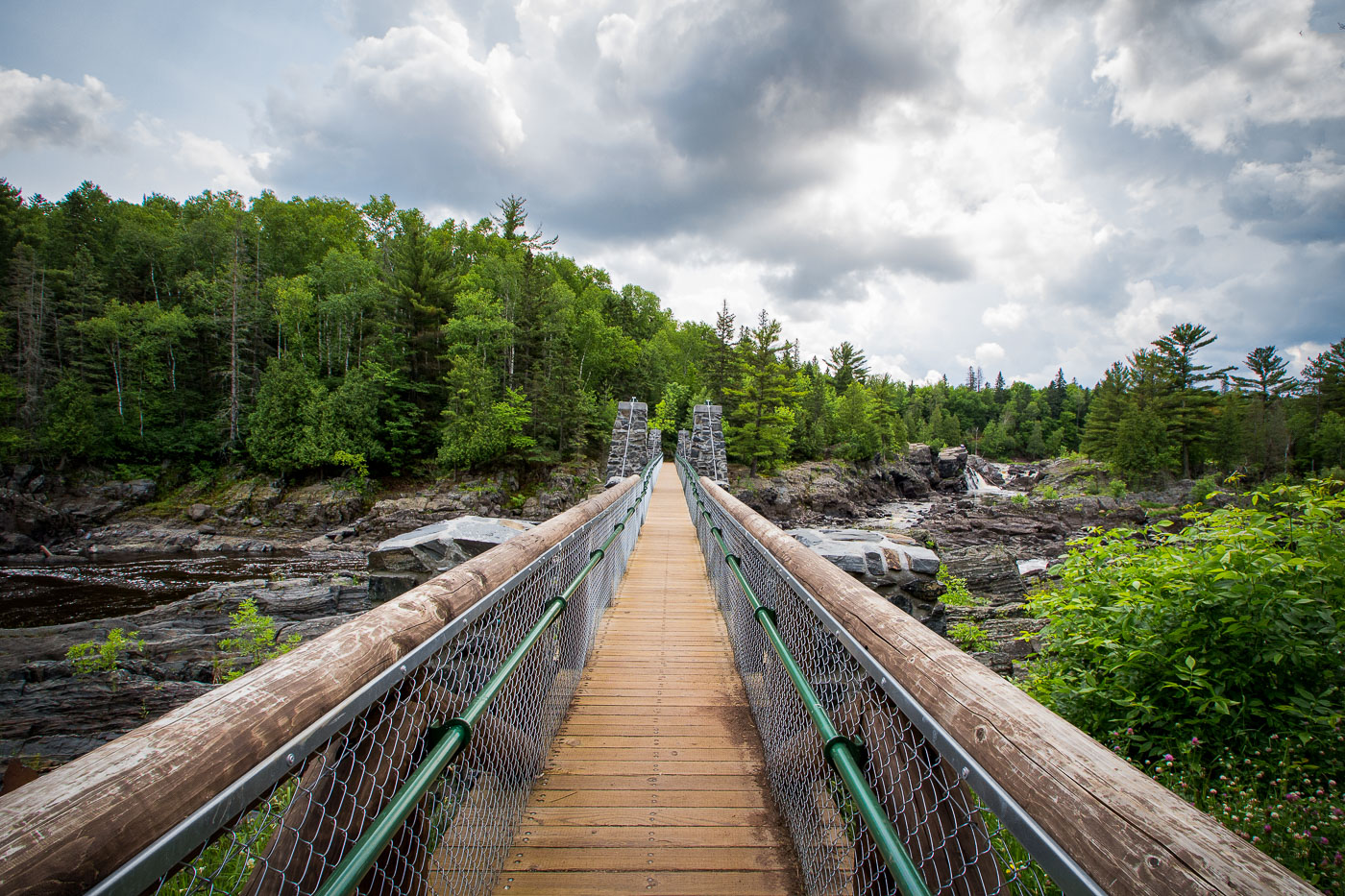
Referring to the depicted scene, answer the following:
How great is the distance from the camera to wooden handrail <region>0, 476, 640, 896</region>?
2.47 ft

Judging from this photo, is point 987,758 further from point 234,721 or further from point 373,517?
point 373,517

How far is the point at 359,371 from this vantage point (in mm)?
32219

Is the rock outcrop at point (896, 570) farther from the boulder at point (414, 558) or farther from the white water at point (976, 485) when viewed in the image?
the white water at point (976, 485)

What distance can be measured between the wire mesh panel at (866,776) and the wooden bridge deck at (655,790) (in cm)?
17

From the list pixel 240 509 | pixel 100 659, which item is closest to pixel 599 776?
pixel 100 659

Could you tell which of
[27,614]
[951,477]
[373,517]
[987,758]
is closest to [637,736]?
[987,758]

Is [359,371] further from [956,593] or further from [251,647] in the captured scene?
[956,593]

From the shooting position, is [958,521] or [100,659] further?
[958,521]

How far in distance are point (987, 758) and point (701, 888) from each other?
1.59m

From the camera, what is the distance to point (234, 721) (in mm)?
1108

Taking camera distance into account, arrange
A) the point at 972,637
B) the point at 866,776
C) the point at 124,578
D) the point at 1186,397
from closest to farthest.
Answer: the point at 866,776 → the point at 972,637 → the point at 124,578 → the point at 1186,397

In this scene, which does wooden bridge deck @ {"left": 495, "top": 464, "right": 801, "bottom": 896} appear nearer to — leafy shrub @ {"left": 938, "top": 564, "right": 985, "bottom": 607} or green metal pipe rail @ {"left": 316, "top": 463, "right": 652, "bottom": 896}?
green metal pipe rail @ {"left": 316, "top": 463, "right": 652, "bottom": 896}

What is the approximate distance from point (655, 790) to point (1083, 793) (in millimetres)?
2362

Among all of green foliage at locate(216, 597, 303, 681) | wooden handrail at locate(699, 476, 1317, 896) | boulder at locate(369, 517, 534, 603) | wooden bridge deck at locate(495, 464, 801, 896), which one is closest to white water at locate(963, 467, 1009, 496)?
boulder at locate(369, 517, 534, 603)
